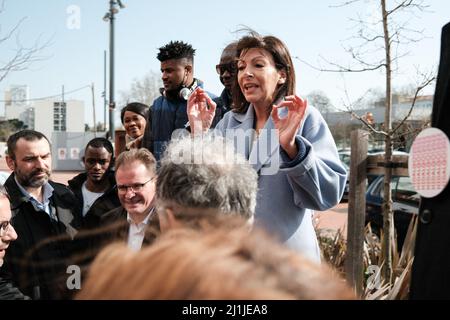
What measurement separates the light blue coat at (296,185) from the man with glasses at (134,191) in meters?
0.59

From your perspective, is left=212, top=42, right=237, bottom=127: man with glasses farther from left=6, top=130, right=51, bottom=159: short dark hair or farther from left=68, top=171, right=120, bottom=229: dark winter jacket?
left=6, top=130, right=51, bottom=159: short dark hair

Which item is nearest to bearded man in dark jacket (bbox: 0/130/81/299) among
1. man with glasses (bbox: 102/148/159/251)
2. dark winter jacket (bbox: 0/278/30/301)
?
dark winter jacket (bbox: 0/278/30/301)

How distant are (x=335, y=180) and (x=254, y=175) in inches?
23.6

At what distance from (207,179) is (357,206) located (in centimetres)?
235

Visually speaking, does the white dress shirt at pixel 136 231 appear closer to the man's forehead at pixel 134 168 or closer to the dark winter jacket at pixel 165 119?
the man's forehead at pixel 134 168

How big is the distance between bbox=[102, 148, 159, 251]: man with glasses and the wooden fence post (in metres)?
1.55

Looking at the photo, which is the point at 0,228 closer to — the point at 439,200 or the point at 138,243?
the point at 138,243

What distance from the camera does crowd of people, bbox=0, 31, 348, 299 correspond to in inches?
28.9

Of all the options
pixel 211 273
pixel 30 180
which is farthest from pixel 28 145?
pixel 211 273

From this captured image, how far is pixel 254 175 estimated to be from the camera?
1.43 m

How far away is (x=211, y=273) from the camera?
69cm

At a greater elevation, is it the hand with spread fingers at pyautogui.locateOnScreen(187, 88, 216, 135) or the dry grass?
the hand with spread fingers at pyautogui.locateOnScreen(187, 88, 216, 135)
